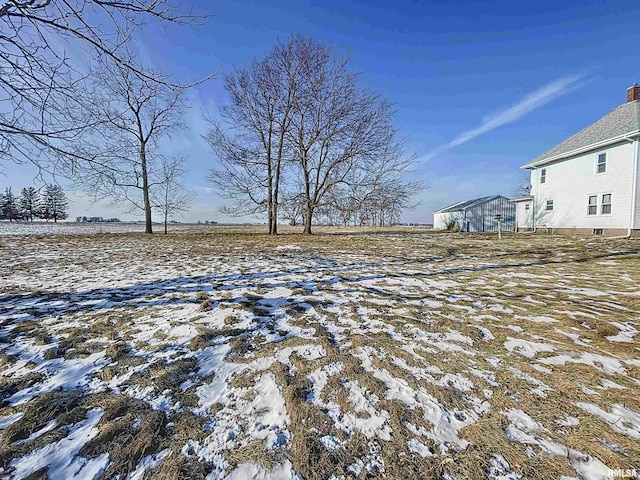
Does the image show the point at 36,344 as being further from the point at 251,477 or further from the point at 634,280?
the point at 634,280

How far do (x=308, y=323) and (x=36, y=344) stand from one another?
2830 millimetres

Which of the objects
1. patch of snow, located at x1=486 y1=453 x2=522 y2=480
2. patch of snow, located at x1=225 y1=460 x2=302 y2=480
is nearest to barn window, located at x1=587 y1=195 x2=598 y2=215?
patch of snow, located at x1=486 y1=453 x2=522 y2=480

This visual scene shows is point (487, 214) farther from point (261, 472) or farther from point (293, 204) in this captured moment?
point (261, 472)

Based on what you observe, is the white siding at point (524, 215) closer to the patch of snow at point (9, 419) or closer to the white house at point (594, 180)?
the white house at point (594, 180)

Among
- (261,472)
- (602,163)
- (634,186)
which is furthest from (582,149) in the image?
(261,472)

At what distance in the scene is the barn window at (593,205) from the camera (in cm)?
1360

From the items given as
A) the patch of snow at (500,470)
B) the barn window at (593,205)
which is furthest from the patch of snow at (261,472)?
the barn window at (593,205)

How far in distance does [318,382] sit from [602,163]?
63.0 ft

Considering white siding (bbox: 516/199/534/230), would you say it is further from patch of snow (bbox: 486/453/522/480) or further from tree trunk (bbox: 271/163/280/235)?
patch of snow (bbox: 486/453/522/480)

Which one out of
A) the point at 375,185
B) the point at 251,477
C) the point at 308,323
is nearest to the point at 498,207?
the point at 375,185

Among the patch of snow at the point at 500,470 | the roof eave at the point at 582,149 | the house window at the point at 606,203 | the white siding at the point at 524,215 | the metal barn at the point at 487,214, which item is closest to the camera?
the patch of snow at the point at 500,470

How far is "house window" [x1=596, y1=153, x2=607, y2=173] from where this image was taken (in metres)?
13.2

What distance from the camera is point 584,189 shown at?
557 inches

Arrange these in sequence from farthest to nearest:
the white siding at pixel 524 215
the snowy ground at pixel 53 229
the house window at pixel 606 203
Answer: the white siding at pixel 524 215 → the snowy ground at pixel 53 229 → the house window at pixel 606 203
